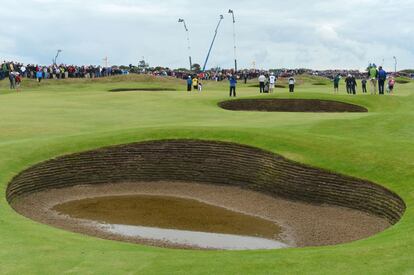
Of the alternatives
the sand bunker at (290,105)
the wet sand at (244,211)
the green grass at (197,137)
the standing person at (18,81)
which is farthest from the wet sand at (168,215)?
the standing person at (18,81)

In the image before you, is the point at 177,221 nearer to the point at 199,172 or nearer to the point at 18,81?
the point at 199,172

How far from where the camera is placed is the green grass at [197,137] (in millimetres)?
11375

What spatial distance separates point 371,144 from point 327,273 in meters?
15.8

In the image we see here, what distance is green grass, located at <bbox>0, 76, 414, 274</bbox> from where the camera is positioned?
11.4m

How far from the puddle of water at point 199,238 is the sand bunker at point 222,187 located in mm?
597

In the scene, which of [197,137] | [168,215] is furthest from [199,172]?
[168,215]

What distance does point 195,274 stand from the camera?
1082 centimetres

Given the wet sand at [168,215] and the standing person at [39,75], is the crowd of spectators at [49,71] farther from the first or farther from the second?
the wet sand at [168,215]

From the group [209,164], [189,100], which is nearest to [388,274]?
[209,164]

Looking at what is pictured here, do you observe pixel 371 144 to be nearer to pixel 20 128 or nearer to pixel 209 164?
pixel 209 164

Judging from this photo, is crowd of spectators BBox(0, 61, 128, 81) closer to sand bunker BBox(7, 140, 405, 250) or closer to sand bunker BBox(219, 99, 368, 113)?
sand bunker BBox(219, 99, 368, 113)

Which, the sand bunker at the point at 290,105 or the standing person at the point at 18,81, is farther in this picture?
the standing person at the point at 18,81

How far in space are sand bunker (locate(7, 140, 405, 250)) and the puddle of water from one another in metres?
0.60

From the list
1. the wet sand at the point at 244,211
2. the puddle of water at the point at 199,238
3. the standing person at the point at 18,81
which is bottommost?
the puddle of water at the point at 199,238
